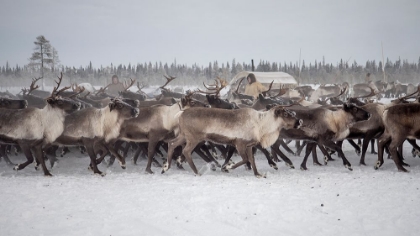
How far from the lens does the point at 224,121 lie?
6.63 metres

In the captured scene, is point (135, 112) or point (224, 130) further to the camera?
point (135, 112)

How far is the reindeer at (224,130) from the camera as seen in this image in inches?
259

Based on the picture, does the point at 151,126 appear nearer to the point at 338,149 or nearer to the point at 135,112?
the point at 135,112

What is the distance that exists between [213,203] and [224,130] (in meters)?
2.11

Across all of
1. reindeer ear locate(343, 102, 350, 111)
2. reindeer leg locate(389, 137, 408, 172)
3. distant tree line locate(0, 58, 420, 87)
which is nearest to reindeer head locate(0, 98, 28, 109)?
reindeer ear locate(343, 102, 350, 111)

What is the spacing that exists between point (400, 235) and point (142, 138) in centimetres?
501

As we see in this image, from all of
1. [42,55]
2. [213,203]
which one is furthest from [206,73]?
[213,203]

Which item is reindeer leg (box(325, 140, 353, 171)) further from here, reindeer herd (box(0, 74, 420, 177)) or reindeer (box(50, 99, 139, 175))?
reindeer (box(50, 99, 139, 175))

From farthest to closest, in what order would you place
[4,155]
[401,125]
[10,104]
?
1. [10,104]
2. [4,155]
3. [401,125]

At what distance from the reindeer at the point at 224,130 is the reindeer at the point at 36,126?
7.46ft

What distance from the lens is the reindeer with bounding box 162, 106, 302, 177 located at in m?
6.57

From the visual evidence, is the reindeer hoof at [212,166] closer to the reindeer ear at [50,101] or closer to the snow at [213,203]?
the snow at [213,203]

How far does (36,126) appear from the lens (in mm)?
6793

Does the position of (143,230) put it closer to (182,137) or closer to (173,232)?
(173,232)
